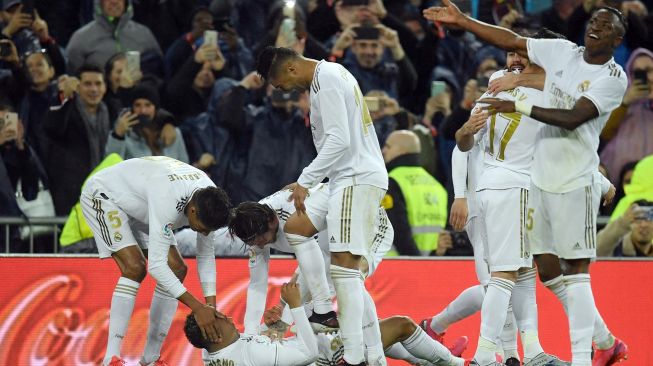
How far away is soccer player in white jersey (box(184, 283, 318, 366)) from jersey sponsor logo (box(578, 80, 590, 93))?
7.52 ft

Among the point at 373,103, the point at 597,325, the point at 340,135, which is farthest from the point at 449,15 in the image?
the point at 373,103

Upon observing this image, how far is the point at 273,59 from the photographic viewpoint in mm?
8211

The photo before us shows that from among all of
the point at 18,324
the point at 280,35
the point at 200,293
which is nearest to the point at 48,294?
the point at 18,324

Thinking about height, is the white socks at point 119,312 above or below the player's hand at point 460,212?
below

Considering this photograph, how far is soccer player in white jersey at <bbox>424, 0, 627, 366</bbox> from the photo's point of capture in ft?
25.7

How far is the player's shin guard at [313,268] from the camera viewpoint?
8.41 m

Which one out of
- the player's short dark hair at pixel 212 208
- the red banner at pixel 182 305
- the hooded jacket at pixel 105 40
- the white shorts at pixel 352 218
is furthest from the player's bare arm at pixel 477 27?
the hooded jacket at pixel 105 40

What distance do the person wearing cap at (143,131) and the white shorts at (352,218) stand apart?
405 cm

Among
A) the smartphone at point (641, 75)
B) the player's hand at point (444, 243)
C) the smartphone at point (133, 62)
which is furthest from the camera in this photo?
the smartphone at point (641, 75)

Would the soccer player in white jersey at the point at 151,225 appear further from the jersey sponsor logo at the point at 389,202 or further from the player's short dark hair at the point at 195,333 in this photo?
the jersey sponsor logo at the point at 389,202

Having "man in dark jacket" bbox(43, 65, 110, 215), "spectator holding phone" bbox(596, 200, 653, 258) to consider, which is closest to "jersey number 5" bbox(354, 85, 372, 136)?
"spectator holding phone" bbox(596, 200, 653, 258)

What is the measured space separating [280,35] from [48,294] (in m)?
3.98

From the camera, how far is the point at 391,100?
12.5 m

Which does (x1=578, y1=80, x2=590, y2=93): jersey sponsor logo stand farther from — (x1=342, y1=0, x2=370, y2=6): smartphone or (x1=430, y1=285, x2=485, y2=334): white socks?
(x1=342, y1=0, x2=370, y2=6): smartphone
